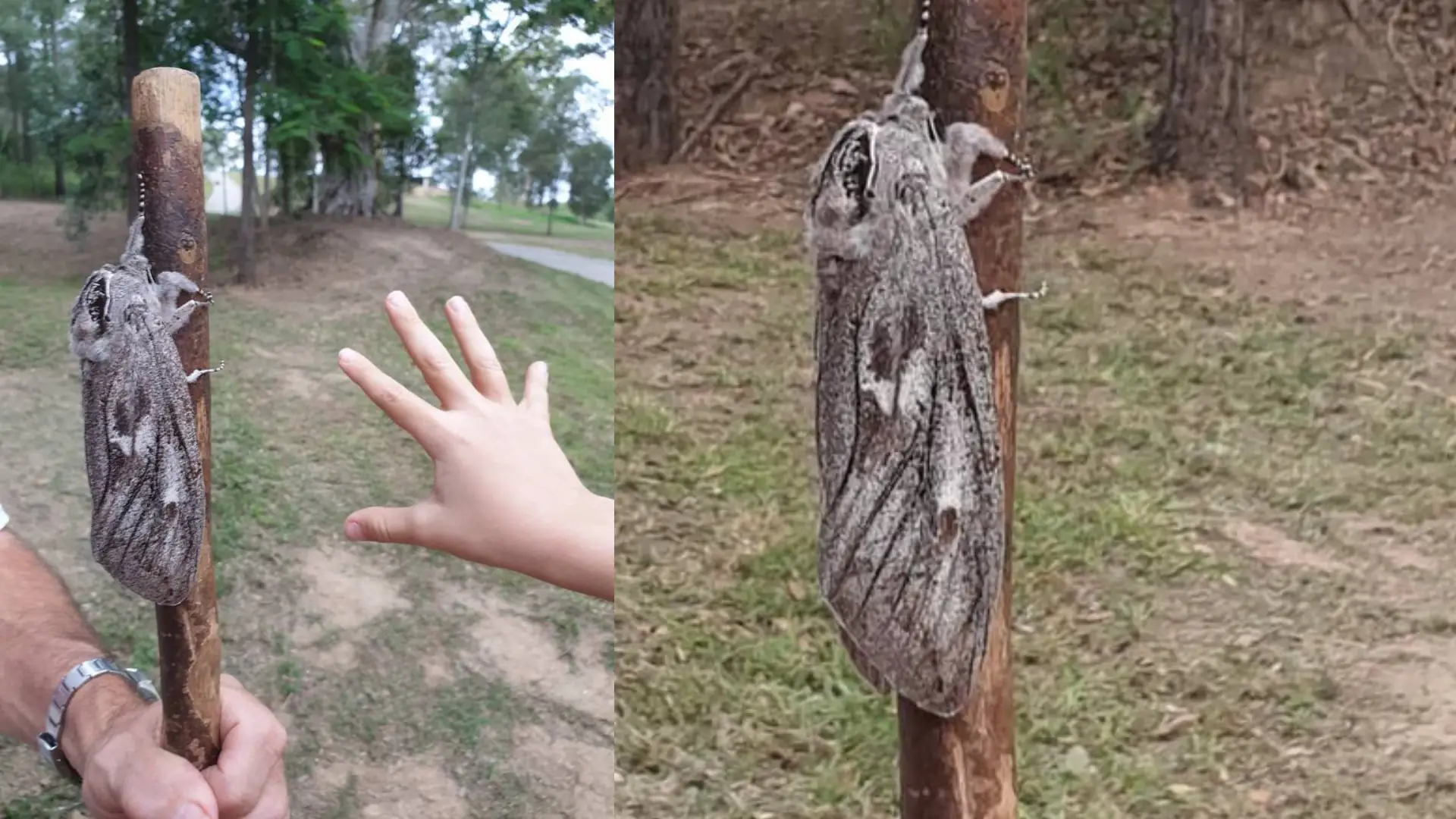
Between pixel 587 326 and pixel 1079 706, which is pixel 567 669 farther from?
pixel 1079 706

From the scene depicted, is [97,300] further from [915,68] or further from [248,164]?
[915,68]

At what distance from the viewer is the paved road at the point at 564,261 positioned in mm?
1373

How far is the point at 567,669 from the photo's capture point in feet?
4.50

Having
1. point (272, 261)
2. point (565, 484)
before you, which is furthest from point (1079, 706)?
point (272, 261)

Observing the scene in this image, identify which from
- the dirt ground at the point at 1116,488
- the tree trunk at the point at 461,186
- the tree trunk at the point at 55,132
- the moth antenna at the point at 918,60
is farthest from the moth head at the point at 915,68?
the tree trunk at the point at 55,132

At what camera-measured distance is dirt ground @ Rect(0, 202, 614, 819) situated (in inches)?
48.5

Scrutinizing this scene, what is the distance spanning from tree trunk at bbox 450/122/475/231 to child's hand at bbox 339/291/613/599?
149mm

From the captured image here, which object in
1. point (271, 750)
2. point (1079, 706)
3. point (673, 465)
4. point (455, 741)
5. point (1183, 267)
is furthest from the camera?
point (1183, 267)

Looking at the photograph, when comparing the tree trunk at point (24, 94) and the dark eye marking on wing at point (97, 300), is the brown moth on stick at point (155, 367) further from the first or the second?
the tree trunk at point (24, 94)

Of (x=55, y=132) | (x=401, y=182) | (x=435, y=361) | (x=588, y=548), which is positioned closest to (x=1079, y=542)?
(x=588, y=548)

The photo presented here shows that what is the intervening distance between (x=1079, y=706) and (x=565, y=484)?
2.50 feet

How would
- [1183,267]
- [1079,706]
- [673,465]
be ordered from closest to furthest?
[1079,706]
[673,465]
[1183,267]

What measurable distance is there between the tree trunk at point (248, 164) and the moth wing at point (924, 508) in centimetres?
80

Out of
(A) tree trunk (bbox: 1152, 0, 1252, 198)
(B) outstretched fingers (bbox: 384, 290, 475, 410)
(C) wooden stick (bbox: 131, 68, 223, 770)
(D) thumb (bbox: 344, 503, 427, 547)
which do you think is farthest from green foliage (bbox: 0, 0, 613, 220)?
(A) tree trunk (bbox: 1152, 0, 1252, 198)
